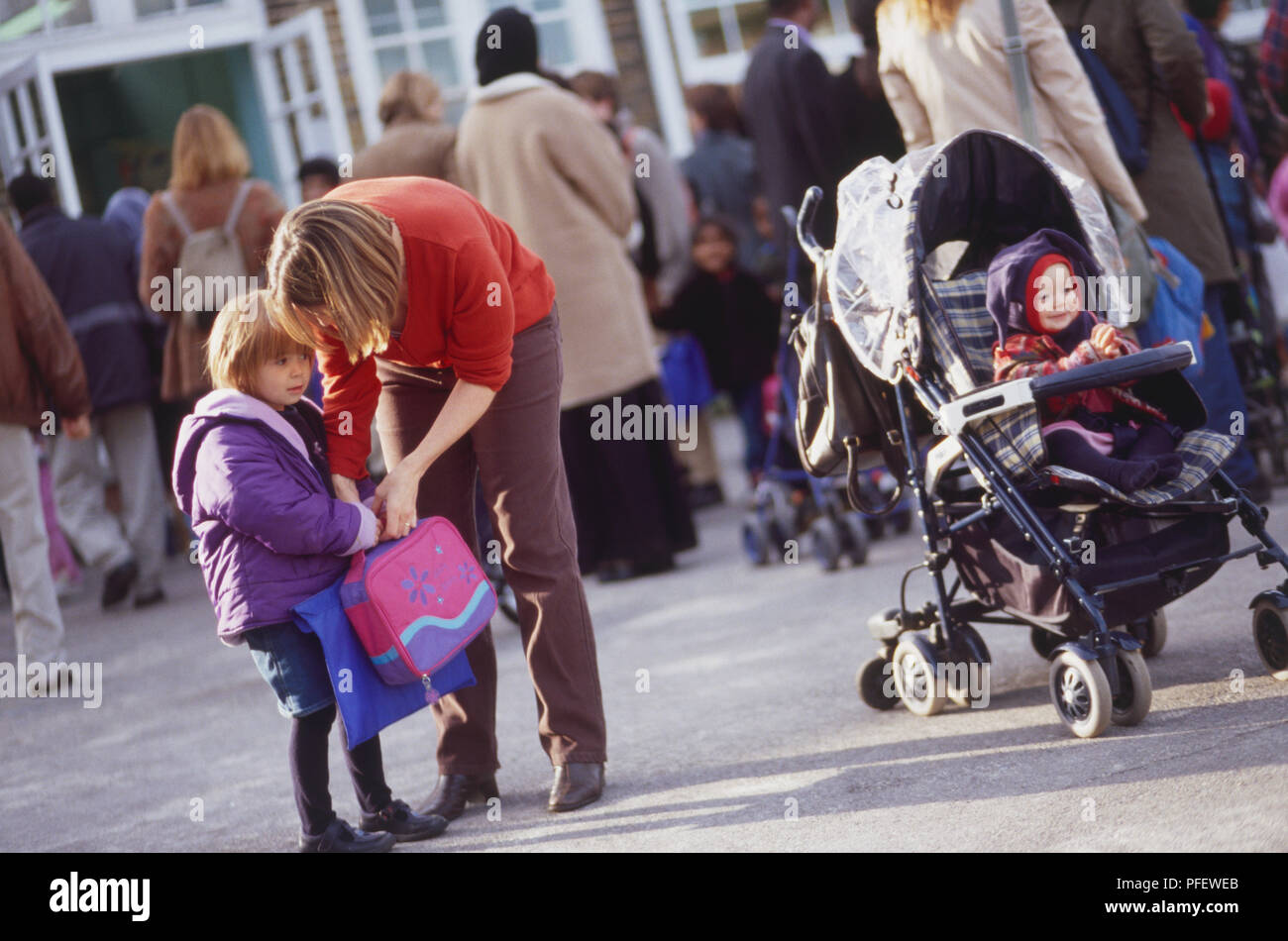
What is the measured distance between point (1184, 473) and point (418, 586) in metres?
1.96

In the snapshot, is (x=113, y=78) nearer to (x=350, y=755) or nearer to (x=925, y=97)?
(x=925, y=97)

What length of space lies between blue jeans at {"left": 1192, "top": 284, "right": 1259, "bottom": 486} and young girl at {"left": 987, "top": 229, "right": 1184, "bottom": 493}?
1.93 m

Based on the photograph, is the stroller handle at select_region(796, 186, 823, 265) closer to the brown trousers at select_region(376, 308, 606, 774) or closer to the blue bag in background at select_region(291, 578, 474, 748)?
the brown trousers at select_region(376, 308, 606, 774)

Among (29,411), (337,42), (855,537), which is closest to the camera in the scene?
(29,411)

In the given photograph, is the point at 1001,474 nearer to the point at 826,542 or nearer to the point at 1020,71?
the point at 1020,71

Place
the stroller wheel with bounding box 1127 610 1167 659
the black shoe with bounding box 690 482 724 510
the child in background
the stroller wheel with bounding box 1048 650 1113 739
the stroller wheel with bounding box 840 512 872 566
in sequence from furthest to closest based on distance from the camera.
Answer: the black shoe with bounding box 690 482 724 510, the child in background, the stroller wheel with bounding box 840 512 872 566, the stroller wheel with bounding box 1127 610 1167 659, the stroller wheel with bounding box 1048 650 1113 739

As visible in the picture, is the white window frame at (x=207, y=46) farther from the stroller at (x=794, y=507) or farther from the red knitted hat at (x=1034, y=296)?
the red knitted hat at (x=1034, y=296)

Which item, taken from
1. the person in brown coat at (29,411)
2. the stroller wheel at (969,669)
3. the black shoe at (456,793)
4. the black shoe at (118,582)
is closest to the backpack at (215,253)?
the person in brown coat at (29,411)

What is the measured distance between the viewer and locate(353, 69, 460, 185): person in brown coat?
7383 millimetres

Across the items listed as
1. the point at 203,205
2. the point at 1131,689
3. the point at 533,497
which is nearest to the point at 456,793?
the point at 533,497

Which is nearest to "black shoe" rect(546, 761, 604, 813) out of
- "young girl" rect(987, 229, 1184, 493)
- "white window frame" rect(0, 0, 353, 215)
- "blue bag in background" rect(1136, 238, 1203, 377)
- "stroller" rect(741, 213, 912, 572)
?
"young girl" rect(987, 229, 1184, 493)

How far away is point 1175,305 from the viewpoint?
5879 millimetres

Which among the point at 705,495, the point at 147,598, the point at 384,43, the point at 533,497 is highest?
the point at 384,43
